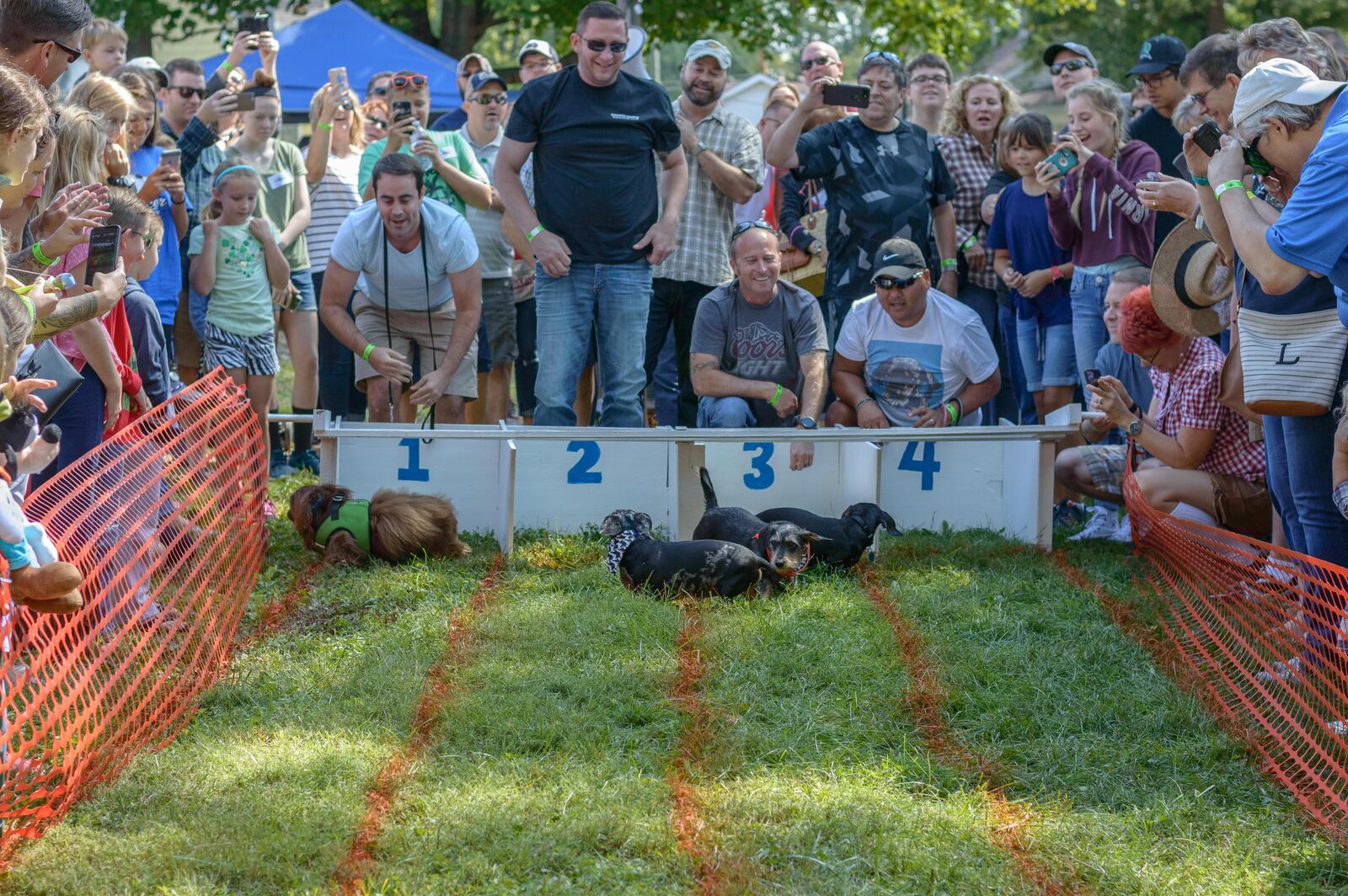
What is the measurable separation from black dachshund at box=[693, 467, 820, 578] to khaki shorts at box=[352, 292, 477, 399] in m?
1.74

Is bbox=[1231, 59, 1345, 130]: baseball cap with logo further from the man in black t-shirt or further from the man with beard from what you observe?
the man with beard

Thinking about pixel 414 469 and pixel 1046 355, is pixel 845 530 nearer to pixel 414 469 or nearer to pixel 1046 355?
pixel 414 469

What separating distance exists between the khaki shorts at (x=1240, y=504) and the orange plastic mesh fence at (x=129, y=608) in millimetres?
3847

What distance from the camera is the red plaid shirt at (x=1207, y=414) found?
5703mm

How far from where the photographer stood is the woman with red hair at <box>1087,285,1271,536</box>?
575 cm

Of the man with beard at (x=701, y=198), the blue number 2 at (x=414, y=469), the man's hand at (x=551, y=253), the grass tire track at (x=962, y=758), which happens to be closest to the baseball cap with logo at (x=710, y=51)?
the man with beard at (x=701, y=198)

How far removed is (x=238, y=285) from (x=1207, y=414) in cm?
487

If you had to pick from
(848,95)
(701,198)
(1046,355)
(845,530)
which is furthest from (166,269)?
(1046,355)

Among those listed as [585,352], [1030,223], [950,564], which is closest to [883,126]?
[1030,223]

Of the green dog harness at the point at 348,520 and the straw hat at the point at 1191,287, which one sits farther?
the green dog harness at the point at 348,520

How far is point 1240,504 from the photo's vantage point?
228 inches

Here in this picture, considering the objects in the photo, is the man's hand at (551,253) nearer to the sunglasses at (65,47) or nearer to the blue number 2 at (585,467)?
the blue number 2 at (585,467)

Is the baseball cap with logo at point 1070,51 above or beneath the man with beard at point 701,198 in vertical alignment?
above

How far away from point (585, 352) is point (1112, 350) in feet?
8.19
